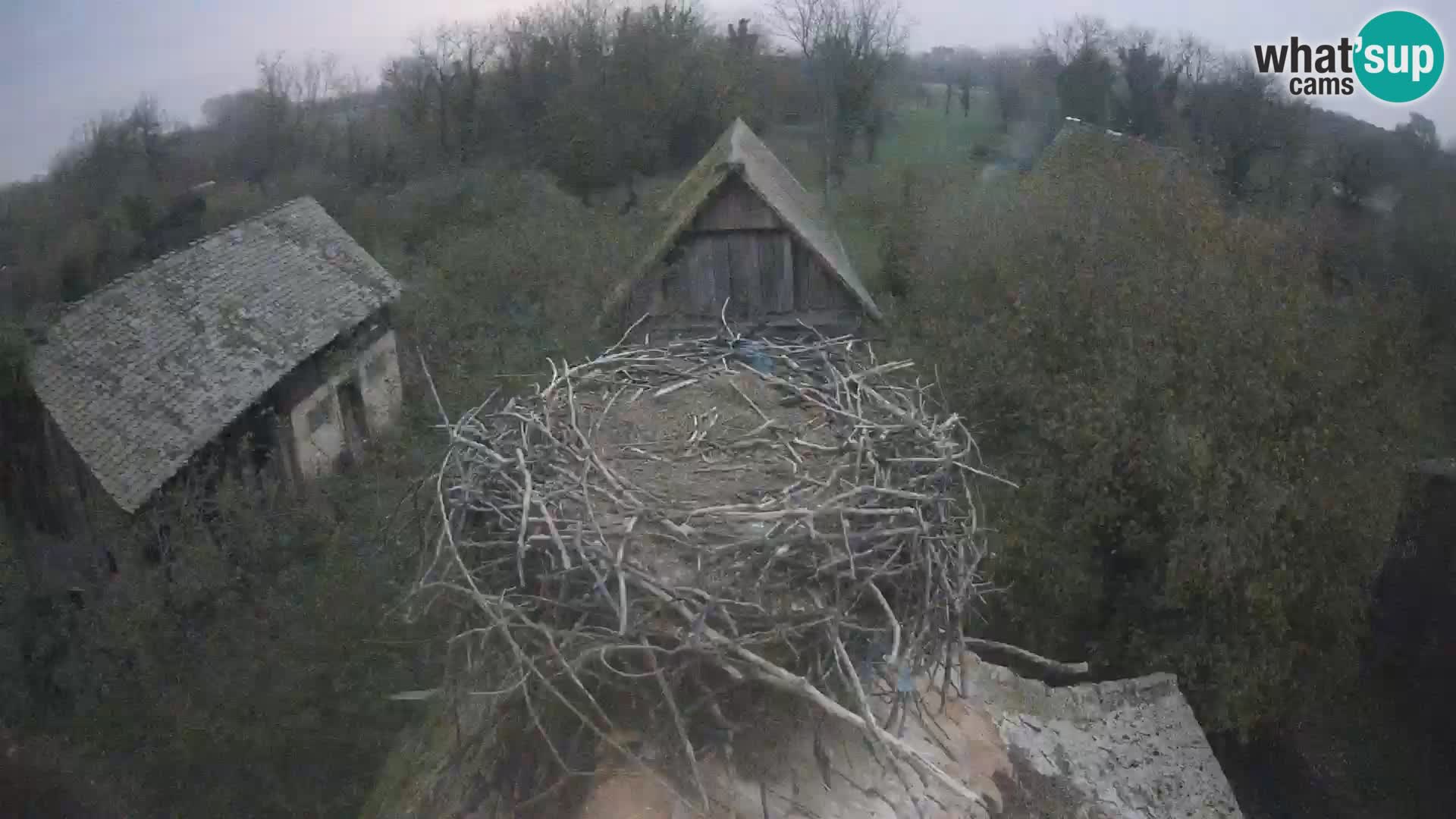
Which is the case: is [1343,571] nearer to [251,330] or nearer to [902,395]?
[902,395]

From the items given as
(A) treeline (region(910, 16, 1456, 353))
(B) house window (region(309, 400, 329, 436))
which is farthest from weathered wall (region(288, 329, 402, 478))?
(A) treeline (region(910, 16, 1456, 353))

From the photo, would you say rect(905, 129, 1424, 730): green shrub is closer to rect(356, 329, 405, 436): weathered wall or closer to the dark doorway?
the dark doorway

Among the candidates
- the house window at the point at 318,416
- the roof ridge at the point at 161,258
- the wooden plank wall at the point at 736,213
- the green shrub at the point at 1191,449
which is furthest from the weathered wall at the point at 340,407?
the green shrub at the point at 1191,449

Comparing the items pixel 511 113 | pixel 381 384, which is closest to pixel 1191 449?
pixel 381 384

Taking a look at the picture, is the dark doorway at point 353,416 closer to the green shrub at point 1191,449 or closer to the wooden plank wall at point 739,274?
the wooden plank wall at point 739,274

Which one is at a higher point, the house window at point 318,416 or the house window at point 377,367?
the house window at point 377,367

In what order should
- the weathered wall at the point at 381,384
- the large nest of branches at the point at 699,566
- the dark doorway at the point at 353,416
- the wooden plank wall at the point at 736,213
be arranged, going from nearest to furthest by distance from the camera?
1. the large nest of branches at the point at 699,566
2. the wooden plank wall at the point at 736,213
3. the dark doorway at the point at 353,416
4. the weathered wall at the point at 381,384
